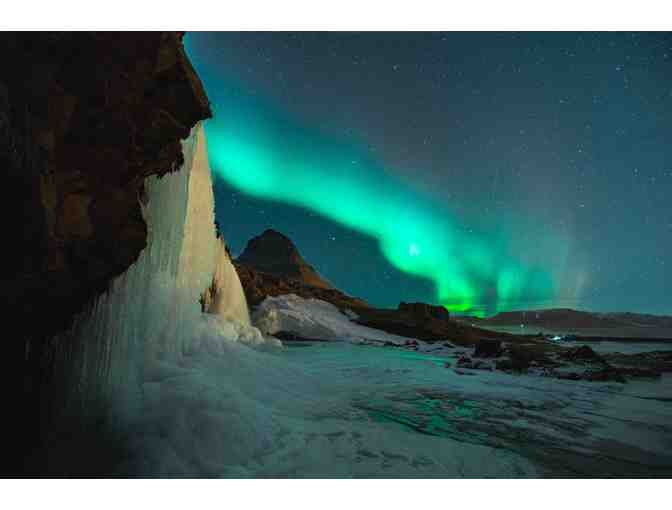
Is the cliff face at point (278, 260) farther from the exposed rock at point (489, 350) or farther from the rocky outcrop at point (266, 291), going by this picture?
the exposed rock at point (489, 350)

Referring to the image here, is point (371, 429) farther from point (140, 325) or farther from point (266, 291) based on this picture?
point (266, 291)

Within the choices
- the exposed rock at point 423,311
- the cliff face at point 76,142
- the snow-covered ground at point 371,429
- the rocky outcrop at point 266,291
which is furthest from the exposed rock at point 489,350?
the cliff face at point 76,142

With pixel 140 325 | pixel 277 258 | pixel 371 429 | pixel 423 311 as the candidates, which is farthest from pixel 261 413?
pixel 277 258

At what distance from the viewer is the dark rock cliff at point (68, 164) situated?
6.47 feet

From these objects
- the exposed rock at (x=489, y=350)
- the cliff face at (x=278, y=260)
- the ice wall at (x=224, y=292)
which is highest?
the cliff face at (x=278, y=260)

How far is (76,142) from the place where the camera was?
2117 mm

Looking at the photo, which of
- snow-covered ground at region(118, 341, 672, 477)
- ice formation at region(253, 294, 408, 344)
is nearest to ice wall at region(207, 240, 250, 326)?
ice formation at region(253, 294, 408, 344)

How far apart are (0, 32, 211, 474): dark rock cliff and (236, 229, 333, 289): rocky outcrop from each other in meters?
39.4

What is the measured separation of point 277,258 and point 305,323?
38506 millimetres

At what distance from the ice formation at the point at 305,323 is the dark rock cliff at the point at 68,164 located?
9.30m

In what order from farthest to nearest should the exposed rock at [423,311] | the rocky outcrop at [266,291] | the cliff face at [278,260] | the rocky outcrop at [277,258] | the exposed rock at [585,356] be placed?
the rocky outcrop at [277,258] < the cliff face at [278,260] < the exposed rock at [423,311] < the rocky outcrop at [266,291] < the exposed rock at [585,356]

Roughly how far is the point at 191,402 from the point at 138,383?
2.24 feet

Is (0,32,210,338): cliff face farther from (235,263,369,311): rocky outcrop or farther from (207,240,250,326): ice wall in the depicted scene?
(235,263,369,311): rocky outcrop

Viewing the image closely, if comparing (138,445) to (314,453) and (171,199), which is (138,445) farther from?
(171,199)
